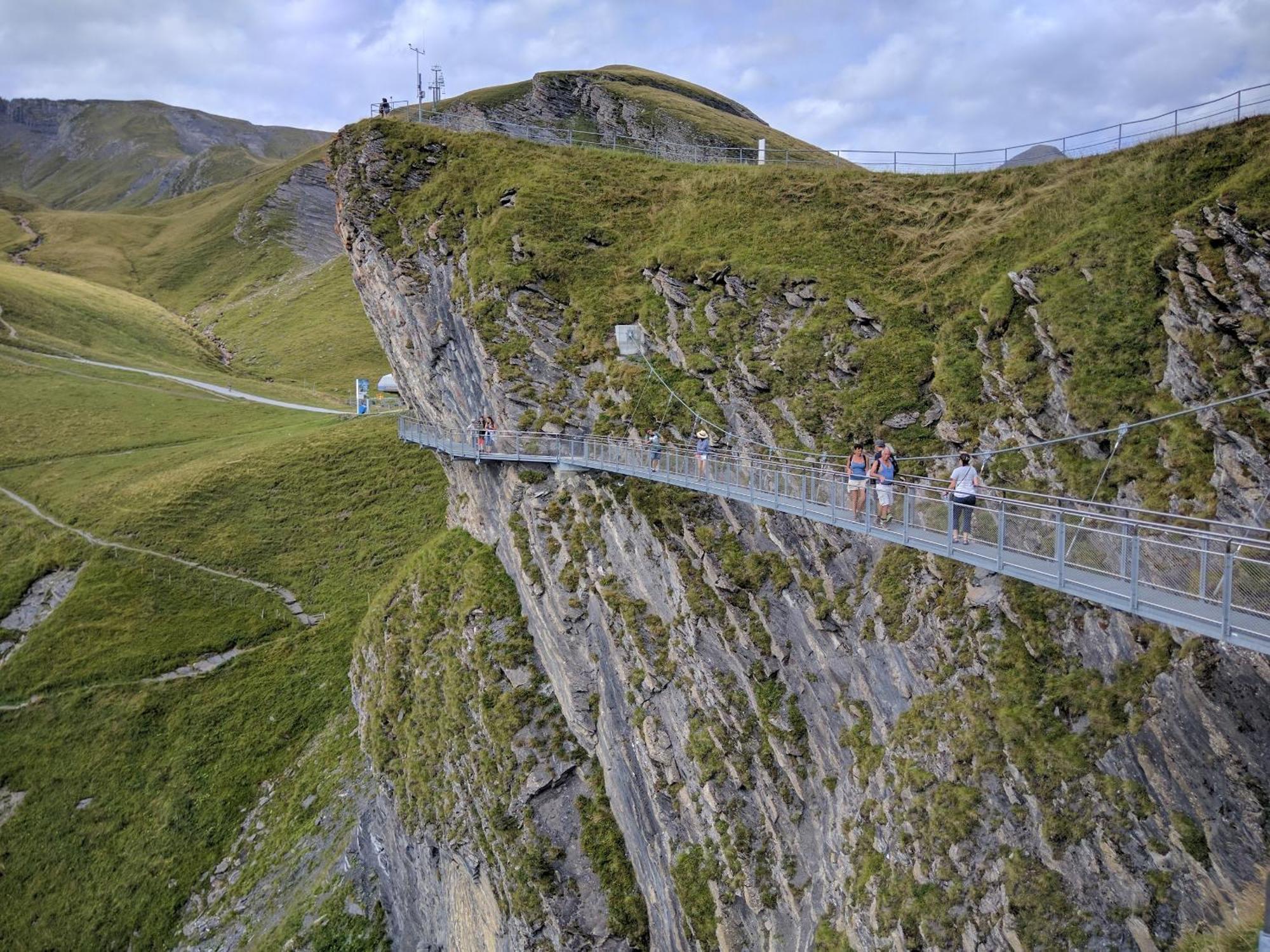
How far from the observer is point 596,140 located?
53.6 meters

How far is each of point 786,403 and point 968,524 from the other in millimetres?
11077

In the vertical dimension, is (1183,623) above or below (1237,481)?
below

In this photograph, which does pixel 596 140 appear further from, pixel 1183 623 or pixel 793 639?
pixel 1183 623

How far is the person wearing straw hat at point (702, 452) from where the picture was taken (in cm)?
2031

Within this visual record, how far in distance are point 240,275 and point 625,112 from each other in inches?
3355

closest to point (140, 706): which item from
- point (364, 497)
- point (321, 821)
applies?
point (321, 821)

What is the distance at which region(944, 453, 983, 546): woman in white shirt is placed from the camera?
1289 cm

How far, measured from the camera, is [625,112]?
58.5 m

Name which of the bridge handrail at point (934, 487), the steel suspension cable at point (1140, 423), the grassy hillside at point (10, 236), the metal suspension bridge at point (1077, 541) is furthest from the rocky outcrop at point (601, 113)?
the grassy hillside at point (10, 236)

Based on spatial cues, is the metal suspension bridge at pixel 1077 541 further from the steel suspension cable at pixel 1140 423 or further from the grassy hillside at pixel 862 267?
the grassy hillside at pixel 862 267

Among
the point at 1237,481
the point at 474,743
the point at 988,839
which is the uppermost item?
the point at 1237,481

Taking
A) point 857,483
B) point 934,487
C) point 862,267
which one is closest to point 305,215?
point 862,267

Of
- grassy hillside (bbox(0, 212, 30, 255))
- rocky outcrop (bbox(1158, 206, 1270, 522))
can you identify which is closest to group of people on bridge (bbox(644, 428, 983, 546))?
rocky outcrop (bbox(1158, 206, 1270, 522))

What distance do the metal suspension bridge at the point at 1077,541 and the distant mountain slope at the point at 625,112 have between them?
4091 centimetres
